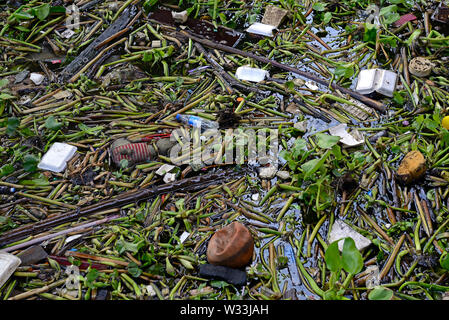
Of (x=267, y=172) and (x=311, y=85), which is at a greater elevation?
(x=311, y=85)

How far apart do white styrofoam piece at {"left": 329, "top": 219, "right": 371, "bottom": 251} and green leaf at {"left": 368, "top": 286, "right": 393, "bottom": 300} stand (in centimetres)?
27

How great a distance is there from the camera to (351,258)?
1.83 m

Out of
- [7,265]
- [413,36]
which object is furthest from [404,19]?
[7,265]

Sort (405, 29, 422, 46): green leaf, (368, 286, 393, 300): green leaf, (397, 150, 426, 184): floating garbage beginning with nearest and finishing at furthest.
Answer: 1. (368, 286, 393, 300): green leaf
2. (397, 150, 426, 184): floating garbage
3. (405, 29, 422, 46): green leaf

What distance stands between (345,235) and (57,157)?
1.67 m

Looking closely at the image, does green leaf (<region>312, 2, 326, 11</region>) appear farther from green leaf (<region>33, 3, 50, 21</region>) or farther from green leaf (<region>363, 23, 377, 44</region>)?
green leaf (<region>33, 3, 50, 21</region>)

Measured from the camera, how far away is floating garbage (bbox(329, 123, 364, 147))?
97.4 inches

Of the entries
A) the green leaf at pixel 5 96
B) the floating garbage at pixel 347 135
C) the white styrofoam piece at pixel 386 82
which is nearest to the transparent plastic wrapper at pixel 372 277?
the floating garbage at pixel 347 135

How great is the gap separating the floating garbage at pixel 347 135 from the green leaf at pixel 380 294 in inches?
35.8

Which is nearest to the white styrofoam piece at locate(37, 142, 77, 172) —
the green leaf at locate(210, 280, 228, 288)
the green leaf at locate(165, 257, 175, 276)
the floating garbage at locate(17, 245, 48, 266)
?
the floating garbage at locate(17, 245, 48, 266)

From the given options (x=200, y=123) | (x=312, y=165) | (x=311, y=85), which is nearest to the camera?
(x=312, y=165)

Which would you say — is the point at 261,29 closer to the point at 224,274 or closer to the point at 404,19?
the point at 404,19

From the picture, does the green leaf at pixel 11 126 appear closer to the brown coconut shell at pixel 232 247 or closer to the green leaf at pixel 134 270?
the green leaf at pixel 134 270

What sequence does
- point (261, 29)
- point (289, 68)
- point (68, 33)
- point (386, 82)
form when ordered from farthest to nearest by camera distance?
point (68, 33) < point (261, 29) < point (289, 68) < point (386, 82)
